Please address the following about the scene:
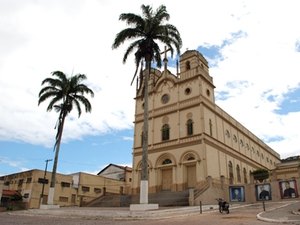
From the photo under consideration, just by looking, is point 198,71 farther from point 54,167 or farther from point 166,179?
point 54,167

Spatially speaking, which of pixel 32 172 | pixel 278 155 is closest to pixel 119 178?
pixel 32 172

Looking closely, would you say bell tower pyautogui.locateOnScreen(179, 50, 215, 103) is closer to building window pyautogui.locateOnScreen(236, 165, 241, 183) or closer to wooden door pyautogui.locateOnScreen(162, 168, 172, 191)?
building window pyautogui.locateOnScreen(236, 165, 241, 183)

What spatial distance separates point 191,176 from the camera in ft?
95.7

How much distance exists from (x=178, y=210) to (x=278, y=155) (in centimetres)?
4949

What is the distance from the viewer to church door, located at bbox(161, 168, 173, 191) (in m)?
30.4

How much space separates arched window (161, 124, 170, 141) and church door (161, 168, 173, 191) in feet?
12.1

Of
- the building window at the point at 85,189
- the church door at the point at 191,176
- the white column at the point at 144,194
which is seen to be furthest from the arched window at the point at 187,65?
the building window at the point at 85,189

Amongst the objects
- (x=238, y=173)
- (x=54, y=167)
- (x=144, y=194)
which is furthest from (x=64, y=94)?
(x=238, y=173)

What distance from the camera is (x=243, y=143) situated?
40594 mm

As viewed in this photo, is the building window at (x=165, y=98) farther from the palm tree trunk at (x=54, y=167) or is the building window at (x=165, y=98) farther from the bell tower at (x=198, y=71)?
the palm tree trunk at (x=54, y=167)

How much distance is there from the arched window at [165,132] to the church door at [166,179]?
369cm

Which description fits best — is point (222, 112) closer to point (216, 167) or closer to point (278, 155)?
point (216, 167)

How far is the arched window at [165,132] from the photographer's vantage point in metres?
32.6

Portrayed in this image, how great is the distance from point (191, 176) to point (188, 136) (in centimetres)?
416
